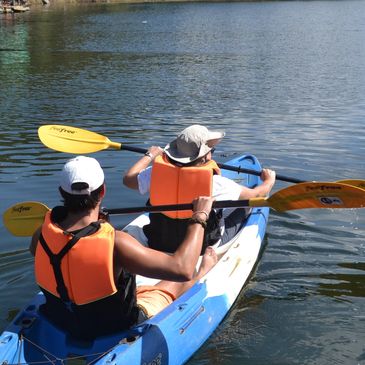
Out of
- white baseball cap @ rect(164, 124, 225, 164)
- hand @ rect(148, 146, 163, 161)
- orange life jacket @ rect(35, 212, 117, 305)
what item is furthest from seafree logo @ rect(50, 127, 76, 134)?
orange life jacket @ rect(35, 212, 117, 305)

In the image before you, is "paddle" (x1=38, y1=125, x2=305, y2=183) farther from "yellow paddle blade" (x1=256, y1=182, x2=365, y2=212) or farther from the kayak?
"yellow paddle blade" (x1=256, y1=182, x2=365, y2=212)

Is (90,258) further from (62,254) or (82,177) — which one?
(82,177)

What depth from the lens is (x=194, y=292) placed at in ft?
15.7

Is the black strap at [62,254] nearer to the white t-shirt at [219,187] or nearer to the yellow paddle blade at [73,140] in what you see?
the white t-shirt at [219,187]

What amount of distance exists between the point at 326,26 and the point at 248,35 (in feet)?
27.2

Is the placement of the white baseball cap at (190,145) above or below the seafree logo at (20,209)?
above

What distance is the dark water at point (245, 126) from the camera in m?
5.38

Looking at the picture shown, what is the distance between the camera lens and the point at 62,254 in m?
3.62

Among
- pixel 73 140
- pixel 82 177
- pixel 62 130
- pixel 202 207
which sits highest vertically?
pixel 82 177

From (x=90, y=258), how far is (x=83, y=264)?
A: 0.07 meters

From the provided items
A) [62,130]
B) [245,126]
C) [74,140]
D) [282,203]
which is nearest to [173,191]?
[282,203]

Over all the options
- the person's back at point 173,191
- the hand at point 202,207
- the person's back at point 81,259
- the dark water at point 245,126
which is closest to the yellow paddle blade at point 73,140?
the dark water at point 245,126

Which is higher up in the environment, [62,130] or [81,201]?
[81,201]

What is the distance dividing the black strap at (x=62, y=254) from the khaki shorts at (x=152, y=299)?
722 mm
